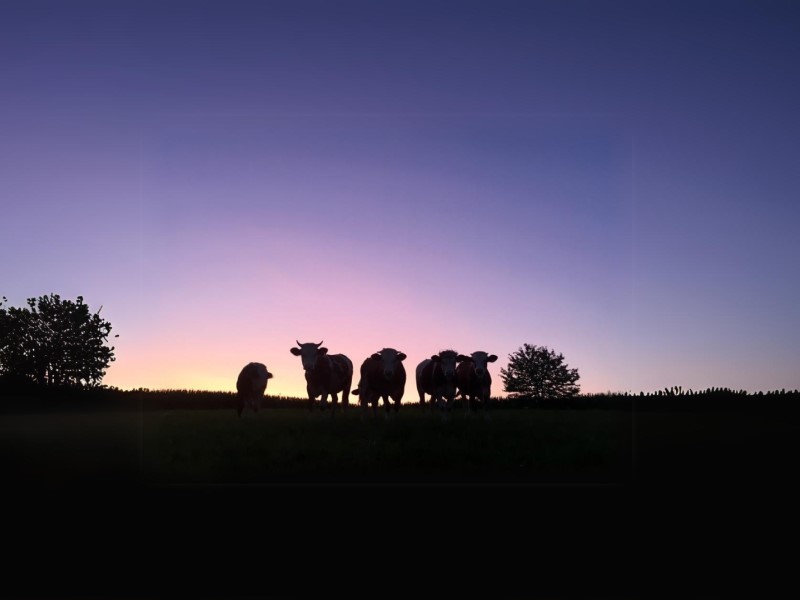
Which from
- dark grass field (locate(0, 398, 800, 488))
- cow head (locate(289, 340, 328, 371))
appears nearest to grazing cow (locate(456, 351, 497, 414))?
dark grass field (locate(0, 398, 800, 488))

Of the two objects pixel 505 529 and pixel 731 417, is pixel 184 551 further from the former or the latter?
pixel 731 417

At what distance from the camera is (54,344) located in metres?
74.8

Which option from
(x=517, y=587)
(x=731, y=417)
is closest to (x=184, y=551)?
(x=517, y=587)

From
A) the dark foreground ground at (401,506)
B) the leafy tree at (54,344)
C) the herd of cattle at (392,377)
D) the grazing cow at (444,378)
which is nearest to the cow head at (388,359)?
the herd of cattle at (392,377)

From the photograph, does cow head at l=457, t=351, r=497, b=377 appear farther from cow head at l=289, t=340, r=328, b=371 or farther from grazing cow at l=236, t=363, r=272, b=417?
grazing cow at l=236, t=363, r=272, b=417

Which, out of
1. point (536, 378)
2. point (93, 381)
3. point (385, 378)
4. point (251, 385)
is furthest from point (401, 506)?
point (93, 381)

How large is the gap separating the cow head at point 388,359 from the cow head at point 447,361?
1604 mm

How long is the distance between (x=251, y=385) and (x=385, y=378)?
23.5 ft

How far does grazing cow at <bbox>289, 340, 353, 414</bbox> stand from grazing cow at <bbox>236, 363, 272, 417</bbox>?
11.9ft

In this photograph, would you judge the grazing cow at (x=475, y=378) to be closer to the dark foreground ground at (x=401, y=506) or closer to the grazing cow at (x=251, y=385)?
the dark foreground ground at (x=401, y=506)

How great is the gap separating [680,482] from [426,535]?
6356 millimetres

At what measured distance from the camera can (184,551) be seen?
8.56 metres

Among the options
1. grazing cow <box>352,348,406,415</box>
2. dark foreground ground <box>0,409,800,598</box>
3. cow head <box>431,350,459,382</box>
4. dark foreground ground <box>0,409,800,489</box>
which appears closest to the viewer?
dark foreground ground <box>0,409,800,598</box>

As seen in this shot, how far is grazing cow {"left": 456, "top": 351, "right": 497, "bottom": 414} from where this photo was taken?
84.2ft
